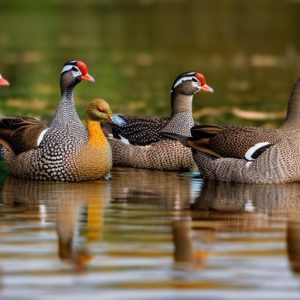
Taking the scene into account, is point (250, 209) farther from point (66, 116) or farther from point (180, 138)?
point (66, 116)

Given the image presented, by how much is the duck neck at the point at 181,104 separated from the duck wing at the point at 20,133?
1963 mm

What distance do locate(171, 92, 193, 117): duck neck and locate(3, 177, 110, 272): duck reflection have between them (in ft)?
7.36

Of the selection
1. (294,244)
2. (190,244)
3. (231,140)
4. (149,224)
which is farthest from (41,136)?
(294,244)

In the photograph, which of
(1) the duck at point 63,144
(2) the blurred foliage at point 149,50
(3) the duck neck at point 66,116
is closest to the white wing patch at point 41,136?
(1) the duck at point 63,144

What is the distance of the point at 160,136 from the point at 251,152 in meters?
2.25

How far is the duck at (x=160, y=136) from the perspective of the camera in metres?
17.0

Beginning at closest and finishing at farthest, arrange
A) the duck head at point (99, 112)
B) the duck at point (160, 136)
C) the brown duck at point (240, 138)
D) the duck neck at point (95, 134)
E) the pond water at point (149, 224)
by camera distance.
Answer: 1. the pond water at point (149, 224)
2. the brown duck at point (240, 138)
3. the duck neck at point (95, 134)
4. the duck head at point (99, 112)
5. the duck at point (160, 136)

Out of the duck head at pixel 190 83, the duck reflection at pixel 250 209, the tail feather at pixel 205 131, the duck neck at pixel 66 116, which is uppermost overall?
the duck head at pixel 190 83

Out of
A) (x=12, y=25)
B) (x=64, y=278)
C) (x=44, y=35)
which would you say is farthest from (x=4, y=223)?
(x=12, y=25)

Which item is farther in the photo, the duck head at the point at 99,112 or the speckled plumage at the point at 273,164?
the duck head at the point at 99,112

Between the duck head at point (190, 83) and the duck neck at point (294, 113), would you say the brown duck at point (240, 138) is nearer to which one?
the duck neck at point (294, 113)

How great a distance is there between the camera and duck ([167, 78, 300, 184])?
15227mm

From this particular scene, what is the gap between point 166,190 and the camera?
1502cm

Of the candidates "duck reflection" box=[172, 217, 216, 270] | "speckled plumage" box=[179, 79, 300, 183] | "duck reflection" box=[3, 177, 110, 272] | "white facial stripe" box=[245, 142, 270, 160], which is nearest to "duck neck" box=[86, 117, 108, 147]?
"duck reflection" box=[3, 177, 110, 272]
